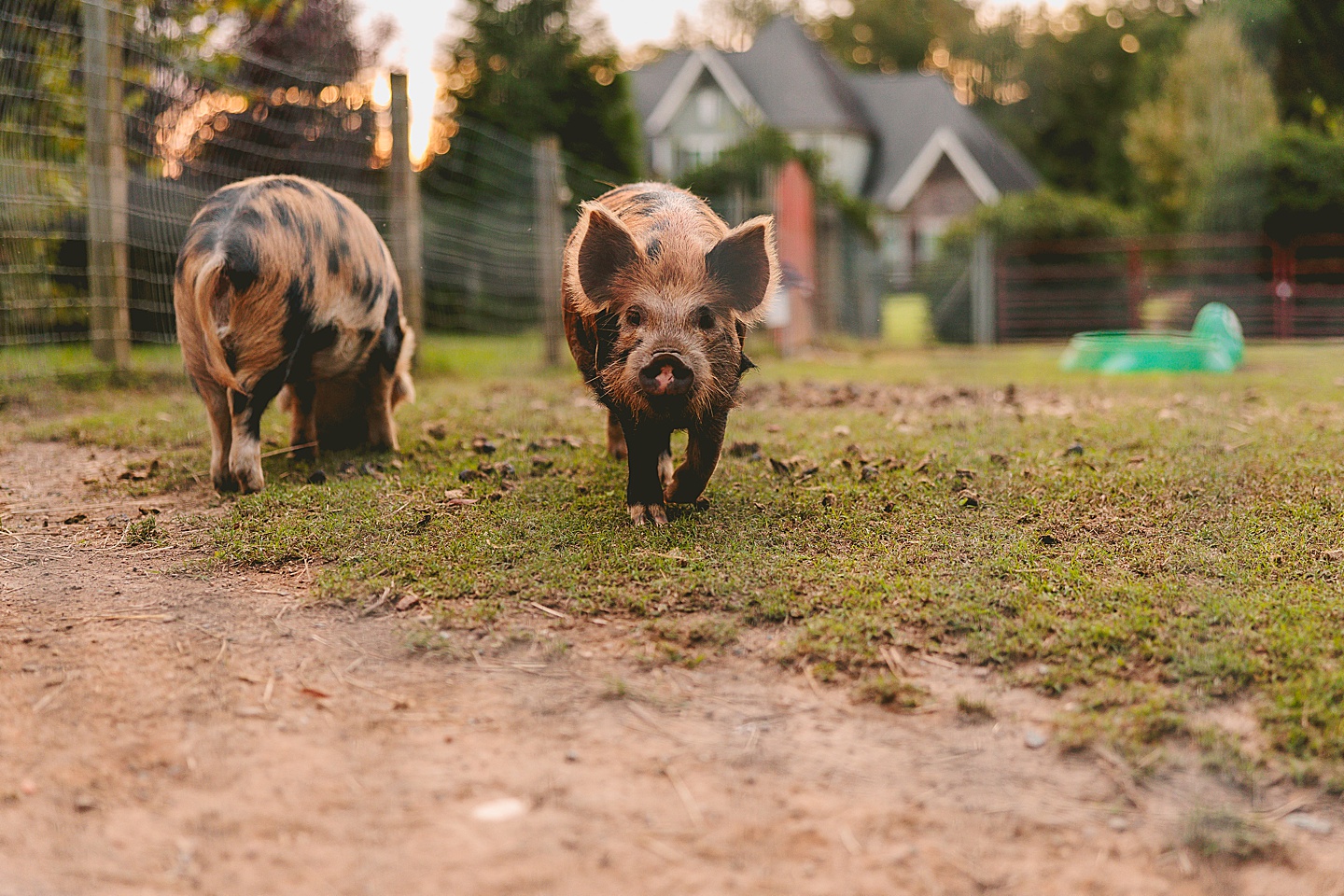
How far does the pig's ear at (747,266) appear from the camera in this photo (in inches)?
164

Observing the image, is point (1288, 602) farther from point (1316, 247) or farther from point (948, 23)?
point (948, 23)

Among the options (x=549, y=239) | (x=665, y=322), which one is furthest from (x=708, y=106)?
(x=665, y=322)

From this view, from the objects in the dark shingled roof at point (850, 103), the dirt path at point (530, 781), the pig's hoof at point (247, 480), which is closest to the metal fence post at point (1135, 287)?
the pig's hoof at point (247, 480)

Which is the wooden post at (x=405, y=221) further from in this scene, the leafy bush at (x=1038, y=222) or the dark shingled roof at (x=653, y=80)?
the dark shingled roof at (x=653, y=80)

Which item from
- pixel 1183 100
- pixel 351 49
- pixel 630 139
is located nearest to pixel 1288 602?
pixel 351 49

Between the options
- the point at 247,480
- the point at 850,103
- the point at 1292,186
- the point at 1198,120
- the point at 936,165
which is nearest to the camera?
the point at 247,480

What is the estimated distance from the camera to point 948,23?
5109cm

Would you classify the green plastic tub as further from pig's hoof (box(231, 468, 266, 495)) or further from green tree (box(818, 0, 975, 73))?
green tree (box(818, 0, 975, 73))

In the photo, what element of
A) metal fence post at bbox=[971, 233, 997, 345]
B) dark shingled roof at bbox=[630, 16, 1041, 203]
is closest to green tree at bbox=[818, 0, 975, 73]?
dark shingled roof at bbox=[630, 16, 1041, 203]

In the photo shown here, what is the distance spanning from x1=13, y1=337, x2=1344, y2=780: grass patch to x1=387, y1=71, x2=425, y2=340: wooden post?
210 cm

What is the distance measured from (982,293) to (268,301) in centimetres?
1398

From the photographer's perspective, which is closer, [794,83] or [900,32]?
[794,83]

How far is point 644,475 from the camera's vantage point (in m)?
4.24

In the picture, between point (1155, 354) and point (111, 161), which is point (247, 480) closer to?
point (111, 161)
